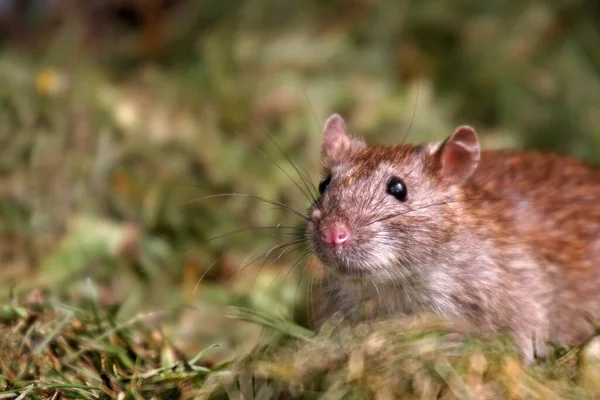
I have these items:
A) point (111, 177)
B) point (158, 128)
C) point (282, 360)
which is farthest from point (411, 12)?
point (282, 360)

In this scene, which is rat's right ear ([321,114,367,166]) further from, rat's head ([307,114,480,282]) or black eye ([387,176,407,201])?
black eye ([387,176,407,201])

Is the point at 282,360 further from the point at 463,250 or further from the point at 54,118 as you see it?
the point at 54,118

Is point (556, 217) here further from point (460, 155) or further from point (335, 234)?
point (335, 234)

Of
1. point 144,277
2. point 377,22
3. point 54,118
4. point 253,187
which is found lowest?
point 144,277

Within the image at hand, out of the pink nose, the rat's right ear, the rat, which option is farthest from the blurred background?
the pink nose

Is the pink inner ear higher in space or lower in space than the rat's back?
higher

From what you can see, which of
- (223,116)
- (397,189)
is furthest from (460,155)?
(223,116)
